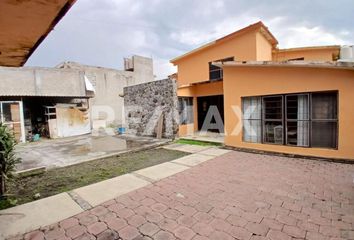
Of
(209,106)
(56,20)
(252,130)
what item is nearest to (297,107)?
(252,130)

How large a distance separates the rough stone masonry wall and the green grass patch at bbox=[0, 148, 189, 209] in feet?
12.4

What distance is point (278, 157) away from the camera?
23.3ft

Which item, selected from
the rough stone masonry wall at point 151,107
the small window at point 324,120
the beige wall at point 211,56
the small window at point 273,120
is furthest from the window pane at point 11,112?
the small window at point 324,120

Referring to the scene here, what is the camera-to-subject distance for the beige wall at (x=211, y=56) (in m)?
10.5

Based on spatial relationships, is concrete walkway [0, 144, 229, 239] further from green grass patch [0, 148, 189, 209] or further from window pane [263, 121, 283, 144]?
window pane [263, 121, 283, 144]

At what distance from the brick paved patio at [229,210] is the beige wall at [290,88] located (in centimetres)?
126

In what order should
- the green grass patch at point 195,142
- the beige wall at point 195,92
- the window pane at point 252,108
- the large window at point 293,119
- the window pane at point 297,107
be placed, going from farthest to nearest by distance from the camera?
the beige wall at point 195,92, the green grass patch at point 195,142, the window pane at point 252,108, the window pane at point 297,107, the large window at point 293,119

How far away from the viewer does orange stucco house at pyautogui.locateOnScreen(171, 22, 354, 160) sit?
240 inches

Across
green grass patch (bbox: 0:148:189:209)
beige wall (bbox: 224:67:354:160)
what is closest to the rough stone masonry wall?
beige wall (bbox: 224:67:354:160)

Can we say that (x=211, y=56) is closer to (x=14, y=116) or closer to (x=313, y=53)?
(x=313, y=53)

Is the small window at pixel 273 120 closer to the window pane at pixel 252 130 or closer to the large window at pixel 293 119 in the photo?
the large window at pixel 293 119

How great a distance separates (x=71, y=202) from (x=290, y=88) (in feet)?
23.7

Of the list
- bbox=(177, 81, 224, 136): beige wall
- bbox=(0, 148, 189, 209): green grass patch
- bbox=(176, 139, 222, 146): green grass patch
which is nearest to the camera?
bbox=(0, 148, 189, 209): green grass patch

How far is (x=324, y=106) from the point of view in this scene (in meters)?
6.47
